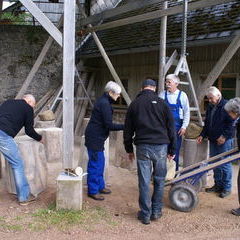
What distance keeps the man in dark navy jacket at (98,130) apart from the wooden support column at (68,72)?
A: 31 cm

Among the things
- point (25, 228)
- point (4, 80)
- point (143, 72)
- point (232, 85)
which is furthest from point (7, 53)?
point (25, 228)

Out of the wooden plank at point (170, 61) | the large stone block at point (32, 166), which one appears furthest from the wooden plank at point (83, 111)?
the large stone block at point (32, 166)

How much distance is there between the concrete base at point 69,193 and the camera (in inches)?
193

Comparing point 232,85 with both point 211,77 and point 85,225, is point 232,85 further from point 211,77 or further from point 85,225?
point 85,225

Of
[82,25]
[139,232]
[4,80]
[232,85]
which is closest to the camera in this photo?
[139,232]

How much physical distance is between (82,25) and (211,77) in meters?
5.23

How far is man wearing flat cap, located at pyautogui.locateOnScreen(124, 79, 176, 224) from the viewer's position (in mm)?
4492

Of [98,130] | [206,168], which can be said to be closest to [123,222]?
[206,168]

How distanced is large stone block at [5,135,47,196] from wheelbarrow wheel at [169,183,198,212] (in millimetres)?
2123

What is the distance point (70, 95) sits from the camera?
547 centimetres

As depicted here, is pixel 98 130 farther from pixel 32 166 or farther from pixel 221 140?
pixel 221 140

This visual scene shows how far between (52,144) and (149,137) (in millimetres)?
4257

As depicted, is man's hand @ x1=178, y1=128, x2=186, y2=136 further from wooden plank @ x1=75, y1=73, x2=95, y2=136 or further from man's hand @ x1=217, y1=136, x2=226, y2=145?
wooden plank @ x1=75, y1=73, x2=95, y2=136

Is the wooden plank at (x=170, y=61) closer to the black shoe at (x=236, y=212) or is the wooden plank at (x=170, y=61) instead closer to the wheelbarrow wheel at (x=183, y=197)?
the wheelbarrow wheel at (x=183, y=197)
